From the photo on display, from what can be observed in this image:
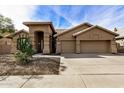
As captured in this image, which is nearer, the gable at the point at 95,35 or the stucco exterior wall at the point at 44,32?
the stucco exterior wall at the point at 44,32

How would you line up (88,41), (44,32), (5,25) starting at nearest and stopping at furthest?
(44,32) → (88,41) → (5,25)

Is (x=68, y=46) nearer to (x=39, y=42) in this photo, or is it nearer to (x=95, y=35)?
(x=95, y=35)

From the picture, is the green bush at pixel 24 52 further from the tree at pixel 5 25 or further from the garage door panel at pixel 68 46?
the tree at pixel 5 25

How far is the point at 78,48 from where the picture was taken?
23.8 metres

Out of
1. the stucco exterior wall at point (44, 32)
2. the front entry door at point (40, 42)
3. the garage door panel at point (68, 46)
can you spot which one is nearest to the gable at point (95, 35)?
the garage door panel at point (68, 46)

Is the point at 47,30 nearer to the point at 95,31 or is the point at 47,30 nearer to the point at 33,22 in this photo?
the point at 33,22

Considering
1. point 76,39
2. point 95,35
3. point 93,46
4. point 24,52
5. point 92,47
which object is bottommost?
point 24,52

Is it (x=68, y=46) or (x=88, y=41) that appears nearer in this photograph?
(x=88, y=41)

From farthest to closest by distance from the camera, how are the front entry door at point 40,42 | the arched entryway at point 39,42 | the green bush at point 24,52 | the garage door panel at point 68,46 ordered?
the front entry door at point 40,42, the arched entryway at point 39,42, the garage door panel at point 68,46, the green bush at point 24,52

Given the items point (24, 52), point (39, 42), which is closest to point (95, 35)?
point (39, 42)

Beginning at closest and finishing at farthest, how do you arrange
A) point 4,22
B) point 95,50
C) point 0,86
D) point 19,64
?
1. point 0,86
2. point 19,64
3. point 95,50
4. point 4,22

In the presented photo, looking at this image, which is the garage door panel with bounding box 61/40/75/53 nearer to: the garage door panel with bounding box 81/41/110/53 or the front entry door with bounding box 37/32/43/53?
the garage door panel with bounding box 81/41/110/53
